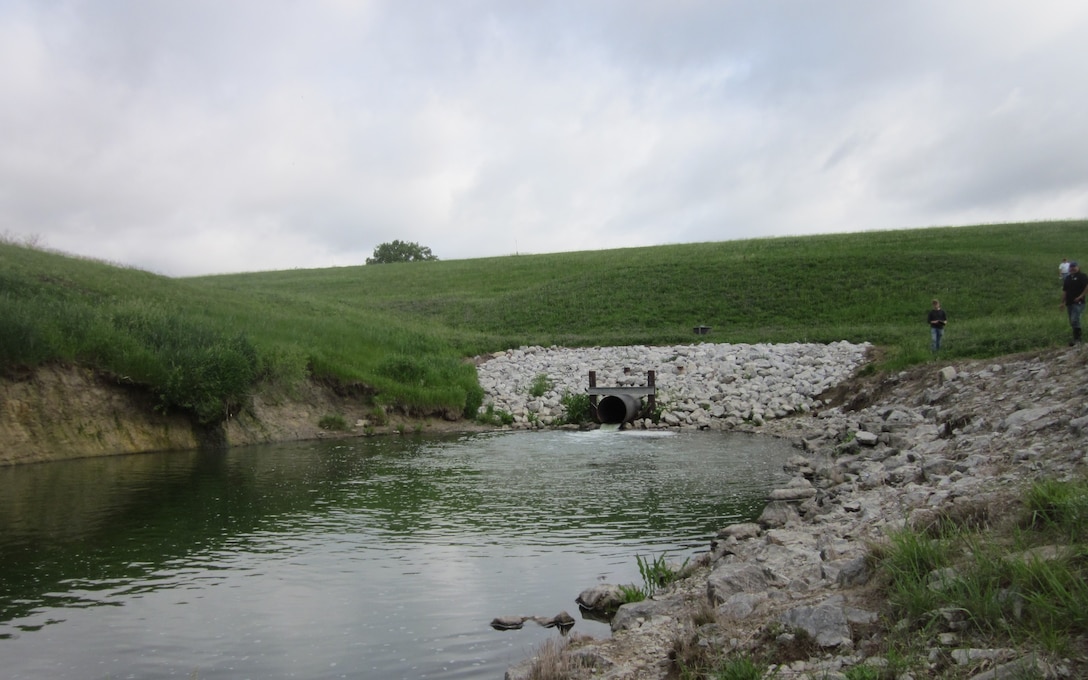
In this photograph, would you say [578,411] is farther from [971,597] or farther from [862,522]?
[971,597]

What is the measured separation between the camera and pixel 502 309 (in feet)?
169

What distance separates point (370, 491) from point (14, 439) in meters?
9.79

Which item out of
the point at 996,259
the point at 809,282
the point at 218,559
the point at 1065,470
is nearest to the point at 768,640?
the point at 1065,470

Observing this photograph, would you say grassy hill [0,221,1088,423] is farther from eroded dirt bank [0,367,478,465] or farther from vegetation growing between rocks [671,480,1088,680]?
vegetation growing between rocks [671,480,1088,680]

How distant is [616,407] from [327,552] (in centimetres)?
1862

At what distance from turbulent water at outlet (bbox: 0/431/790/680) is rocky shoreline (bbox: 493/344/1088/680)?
921mm

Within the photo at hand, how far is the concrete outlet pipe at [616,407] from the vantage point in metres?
28.3

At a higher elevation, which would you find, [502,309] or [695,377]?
[502,309]

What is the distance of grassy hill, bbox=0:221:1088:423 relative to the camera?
78.1 ft

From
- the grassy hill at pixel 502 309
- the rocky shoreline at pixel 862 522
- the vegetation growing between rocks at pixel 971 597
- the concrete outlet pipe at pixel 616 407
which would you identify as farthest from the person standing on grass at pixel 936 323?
Result: the vegetation growing between rocks at pixel 971 597

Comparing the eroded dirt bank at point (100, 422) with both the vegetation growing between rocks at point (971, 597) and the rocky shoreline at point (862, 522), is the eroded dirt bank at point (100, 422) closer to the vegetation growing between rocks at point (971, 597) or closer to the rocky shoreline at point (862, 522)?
the rocky shoreline at point (862, 522)

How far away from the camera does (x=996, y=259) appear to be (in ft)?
166

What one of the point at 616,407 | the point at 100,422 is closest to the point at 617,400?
the point at 616,407

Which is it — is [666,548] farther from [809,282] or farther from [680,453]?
[809,282]
